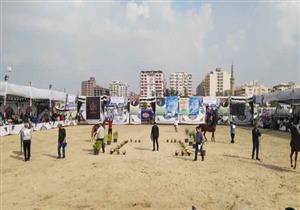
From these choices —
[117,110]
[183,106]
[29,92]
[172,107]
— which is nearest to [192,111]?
[183,106]

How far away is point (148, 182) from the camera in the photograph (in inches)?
574

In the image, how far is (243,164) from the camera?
1855 centimetres

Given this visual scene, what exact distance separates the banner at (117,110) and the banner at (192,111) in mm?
7947

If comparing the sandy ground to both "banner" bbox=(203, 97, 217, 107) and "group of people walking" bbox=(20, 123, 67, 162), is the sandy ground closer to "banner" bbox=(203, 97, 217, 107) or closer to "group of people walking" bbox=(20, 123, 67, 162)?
"group of people walking" bbox=(20, 123, 67, 162)

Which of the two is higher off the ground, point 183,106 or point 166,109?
point 183,106

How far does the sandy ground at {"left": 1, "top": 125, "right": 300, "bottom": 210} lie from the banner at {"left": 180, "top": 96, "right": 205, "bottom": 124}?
109 feet

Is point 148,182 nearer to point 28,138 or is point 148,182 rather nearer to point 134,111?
point 28,138

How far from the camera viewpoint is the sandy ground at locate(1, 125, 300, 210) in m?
12.1

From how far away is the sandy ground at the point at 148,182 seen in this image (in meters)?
12.1

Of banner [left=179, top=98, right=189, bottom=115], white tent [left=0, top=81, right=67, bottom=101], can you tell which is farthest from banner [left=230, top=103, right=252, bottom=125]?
white tent [left=0, top=81, right=67, bottom=101]

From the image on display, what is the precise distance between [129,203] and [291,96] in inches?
1346

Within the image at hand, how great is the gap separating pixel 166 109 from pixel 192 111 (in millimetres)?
3605

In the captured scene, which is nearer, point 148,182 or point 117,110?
point 148,182

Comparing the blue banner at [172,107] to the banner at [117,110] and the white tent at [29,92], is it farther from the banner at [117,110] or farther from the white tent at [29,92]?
the white tent at [29,92]
